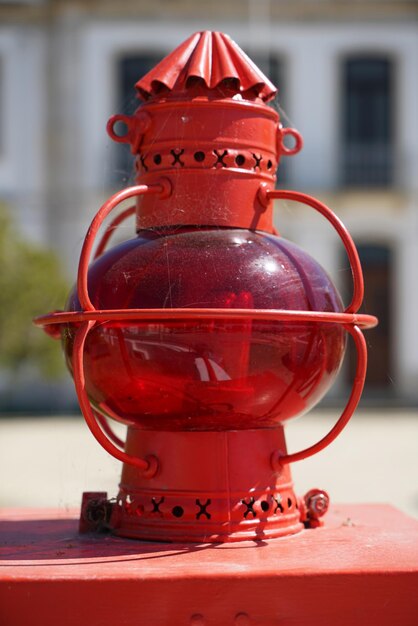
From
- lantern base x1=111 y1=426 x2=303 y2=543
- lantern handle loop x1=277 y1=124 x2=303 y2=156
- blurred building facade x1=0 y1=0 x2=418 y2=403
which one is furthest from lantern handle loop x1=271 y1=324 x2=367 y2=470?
blurred building facade x1=0 y1=0 x2=418 y2=403

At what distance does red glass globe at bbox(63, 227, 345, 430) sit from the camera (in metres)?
2.90

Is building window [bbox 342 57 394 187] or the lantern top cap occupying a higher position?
building window [bbox 342 57 394 187]

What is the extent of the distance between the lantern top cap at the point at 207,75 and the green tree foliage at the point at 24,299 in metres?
8.29

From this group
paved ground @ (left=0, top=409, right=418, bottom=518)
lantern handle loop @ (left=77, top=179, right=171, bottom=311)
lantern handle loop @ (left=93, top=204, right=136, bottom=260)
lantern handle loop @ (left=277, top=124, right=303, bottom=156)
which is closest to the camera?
lantern handle loop @ (left=77, top=179, right=171, bottom=311)

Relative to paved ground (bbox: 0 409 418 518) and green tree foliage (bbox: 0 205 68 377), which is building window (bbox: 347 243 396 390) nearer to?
paved ground (bbox: 0 409 418 518)

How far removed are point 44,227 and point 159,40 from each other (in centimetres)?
370

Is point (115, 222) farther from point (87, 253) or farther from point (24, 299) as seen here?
point (24, 299)

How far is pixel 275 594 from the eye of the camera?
2564 mm

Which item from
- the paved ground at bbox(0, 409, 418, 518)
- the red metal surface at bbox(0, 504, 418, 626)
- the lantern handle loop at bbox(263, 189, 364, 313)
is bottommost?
the paved ground at bbox(0, 409, 418, 518)

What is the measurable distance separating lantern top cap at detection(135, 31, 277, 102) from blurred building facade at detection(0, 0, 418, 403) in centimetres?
1493

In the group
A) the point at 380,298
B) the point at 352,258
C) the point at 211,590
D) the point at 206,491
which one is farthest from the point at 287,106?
the point at 211,590

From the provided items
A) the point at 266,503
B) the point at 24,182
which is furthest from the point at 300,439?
the point at 24,182

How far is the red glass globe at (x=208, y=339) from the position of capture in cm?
290

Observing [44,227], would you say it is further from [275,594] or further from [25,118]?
[275,594]
